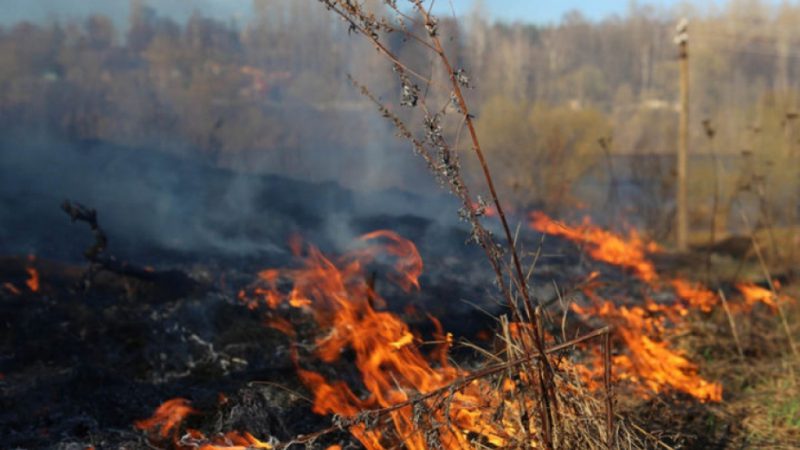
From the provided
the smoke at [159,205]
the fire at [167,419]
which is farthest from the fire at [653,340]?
the smoke at [159,205]

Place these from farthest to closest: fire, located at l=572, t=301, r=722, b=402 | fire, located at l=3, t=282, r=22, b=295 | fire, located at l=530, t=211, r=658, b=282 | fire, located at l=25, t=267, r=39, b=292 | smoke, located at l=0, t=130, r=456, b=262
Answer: fire, located at l=530, t=211, r=658, b=282, smoke, located at l=0, t=130, r=456, b=262, fire, located at l=25, t=267, r=39, b=292, fire, located at l=3, t=282, r=22, b=295, fire, located at l=572, t=301, r=722, b=402

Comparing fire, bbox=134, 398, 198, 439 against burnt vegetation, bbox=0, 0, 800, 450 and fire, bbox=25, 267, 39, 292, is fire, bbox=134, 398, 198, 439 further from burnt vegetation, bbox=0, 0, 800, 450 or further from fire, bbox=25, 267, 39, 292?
fire, bbox=25, 267, 39, 292

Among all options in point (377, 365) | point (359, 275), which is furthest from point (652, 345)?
point (359, 275)

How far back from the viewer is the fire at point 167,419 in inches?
165

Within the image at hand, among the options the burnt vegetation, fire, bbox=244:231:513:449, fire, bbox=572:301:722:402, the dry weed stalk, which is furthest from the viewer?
fire, bbox=572:301:722:402

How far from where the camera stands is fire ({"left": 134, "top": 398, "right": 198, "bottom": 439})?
419 centimetres

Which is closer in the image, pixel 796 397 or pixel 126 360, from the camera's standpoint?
pixel 796 397

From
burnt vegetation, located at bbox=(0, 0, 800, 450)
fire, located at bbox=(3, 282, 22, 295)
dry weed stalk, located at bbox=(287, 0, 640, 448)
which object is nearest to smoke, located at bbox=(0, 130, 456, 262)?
burnt vegetation, located at bbox=(0, 0, 800, 450)

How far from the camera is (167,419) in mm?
4320

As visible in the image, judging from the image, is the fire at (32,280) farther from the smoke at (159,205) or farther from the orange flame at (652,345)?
the orange flame at (652,345)

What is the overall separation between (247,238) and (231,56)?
24.1m

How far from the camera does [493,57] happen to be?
5156 centimetres

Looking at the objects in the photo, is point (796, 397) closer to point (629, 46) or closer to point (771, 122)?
point (771, 122)

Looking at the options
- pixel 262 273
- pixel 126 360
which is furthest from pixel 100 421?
pixel 262 273
